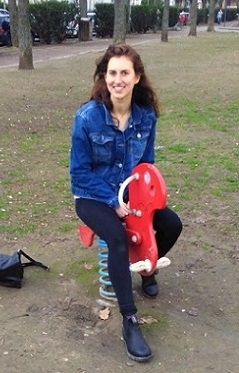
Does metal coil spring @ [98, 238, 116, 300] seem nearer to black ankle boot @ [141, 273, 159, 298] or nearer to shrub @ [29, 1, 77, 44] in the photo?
black ankle boot @ [141, 273, 159, 298]

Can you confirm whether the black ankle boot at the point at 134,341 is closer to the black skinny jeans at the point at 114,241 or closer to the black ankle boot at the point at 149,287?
the black skinny jeans at the point at 114,241

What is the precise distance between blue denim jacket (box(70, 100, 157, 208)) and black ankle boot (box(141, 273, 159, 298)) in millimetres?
565

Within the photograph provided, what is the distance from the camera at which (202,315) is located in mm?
3404

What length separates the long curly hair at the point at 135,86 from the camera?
10.5 feet

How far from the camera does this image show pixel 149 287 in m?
3.54

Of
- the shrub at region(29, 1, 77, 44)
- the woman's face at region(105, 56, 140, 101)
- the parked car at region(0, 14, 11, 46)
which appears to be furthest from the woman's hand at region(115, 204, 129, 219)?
the shrub at region(29, 1, 77, 44)

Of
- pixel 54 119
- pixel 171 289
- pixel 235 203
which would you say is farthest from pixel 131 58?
pixel 54 119

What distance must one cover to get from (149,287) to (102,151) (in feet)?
2.81

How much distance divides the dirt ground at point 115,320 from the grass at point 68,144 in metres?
0.76

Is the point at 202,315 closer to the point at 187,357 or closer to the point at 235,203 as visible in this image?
the point at 187,357

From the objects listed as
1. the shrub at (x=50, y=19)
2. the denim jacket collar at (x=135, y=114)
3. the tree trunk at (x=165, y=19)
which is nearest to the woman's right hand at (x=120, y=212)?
the denim jacket collar at (x=135, y=114)

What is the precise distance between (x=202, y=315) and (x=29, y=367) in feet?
3.35

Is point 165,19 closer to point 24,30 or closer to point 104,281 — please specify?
point 24,30

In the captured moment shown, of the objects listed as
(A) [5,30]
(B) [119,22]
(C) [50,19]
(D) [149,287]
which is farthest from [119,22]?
(D) [149,287]
